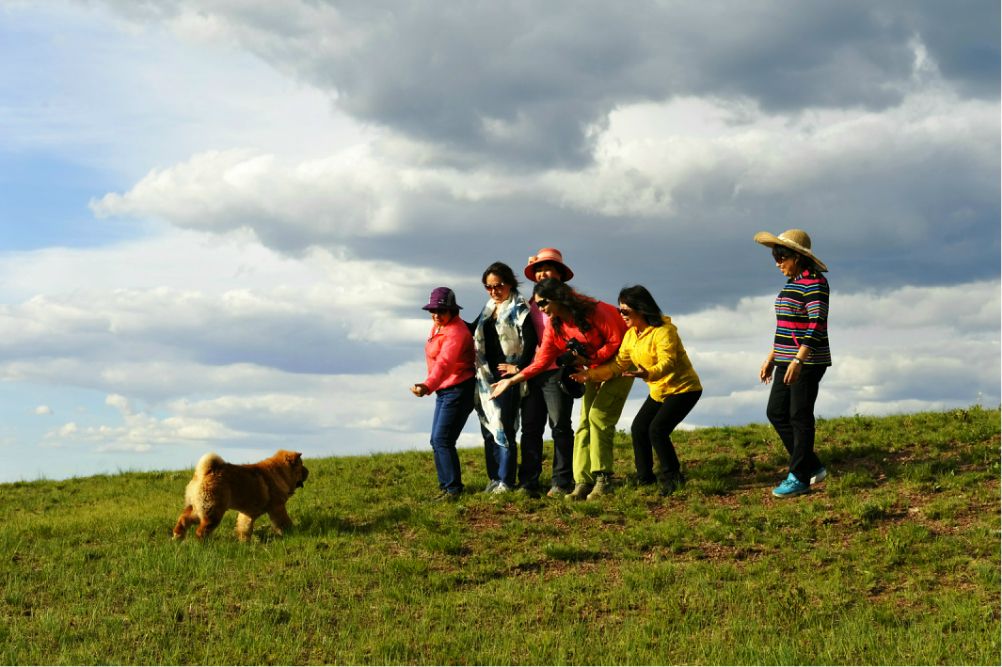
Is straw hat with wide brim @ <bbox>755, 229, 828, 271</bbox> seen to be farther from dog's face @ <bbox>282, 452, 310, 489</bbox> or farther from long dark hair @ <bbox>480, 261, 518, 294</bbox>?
dog's face @ <bbox>282, 452, 310, 489</bbox>

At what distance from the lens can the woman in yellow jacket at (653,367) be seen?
38.5 ft

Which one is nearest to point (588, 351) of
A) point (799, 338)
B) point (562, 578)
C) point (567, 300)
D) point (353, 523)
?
point (567, 300)

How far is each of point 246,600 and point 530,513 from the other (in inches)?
153

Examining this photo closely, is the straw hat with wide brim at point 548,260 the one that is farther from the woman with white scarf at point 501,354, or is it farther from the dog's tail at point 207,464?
the dog's tail at point 207,464

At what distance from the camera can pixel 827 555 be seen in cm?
1016

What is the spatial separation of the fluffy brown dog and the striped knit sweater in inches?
247

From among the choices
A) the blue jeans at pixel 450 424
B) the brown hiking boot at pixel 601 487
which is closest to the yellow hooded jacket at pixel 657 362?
the brown hiking boot at pixel 601 487

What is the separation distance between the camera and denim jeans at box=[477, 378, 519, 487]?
12617 millimetres

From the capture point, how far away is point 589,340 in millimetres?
12094

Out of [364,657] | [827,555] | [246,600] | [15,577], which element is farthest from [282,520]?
[827,555]

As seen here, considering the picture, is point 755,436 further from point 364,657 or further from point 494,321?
point 364,657

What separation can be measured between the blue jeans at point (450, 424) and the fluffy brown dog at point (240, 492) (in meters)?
1.97

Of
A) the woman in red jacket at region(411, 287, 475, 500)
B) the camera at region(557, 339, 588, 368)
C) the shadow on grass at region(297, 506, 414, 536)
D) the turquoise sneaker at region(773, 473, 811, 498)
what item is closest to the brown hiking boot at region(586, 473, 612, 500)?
the camera at region(557, 339, 588, 368)

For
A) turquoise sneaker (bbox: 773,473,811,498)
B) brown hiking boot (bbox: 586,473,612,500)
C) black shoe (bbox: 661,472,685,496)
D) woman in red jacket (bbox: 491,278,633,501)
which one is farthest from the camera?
black shoe (bbox: 661,472,685,496)
